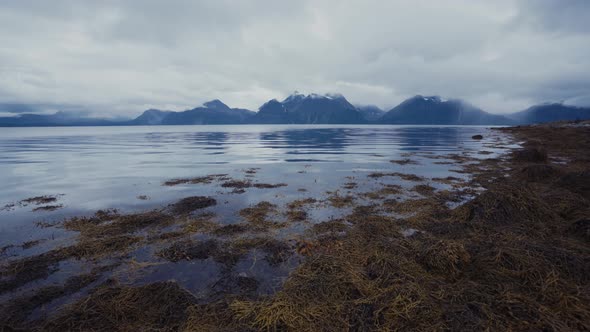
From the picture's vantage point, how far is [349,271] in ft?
17.2

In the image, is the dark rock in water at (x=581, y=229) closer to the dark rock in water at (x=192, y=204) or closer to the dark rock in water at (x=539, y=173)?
the dark rock in water at (x=539, y=173)

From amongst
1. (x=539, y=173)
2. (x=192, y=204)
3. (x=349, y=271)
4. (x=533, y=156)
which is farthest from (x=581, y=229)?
(x=533, y=156)

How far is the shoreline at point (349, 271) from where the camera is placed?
13.3 ft

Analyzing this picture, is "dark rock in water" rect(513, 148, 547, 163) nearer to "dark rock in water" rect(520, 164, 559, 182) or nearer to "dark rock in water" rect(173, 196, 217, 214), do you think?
"dark rock in water" rect(520, 164, 559, 182)

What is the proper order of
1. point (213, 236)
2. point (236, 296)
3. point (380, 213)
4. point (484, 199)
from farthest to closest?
point (380, 213), point (484, 199), point (213, 236), point (236, 296)

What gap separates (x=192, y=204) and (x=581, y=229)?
12688 mm

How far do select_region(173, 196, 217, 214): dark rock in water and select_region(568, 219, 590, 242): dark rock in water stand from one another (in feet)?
39.3

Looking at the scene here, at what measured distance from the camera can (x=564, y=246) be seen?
5.85 m

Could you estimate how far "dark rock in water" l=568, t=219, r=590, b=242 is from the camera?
6.40 meters

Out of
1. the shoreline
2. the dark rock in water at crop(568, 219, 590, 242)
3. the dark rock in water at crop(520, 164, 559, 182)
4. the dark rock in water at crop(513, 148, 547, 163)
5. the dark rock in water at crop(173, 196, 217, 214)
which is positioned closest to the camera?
the shoreline

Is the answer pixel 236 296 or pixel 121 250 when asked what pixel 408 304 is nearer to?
pixel 236 296

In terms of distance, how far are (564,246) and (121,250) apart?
11.4 m

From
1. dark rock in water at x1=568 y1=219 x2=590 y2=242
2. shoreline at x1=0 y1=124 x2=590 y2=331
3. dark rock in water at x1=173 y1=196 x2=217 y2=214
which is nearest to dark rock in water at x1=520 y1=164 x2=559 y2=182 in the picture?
shoreline at x1=0 y1=124 x2=590 y2=331

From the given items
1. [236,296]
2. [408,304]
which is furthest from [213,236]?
[408,304]
